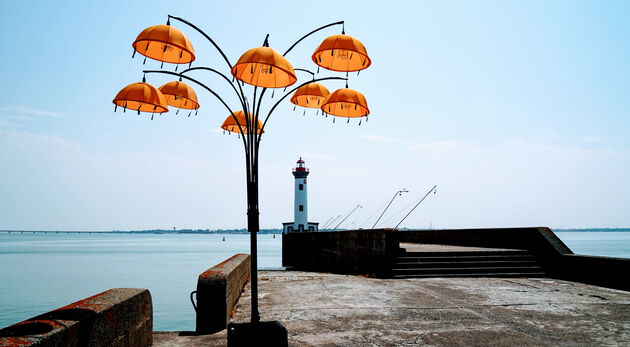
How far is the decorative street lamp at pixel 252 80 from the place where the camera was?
5824mm

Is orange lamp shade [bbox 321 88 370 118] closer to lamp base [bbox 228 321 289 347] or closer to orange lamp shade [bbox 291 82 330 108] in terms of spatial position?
orange lamp shade [bbox 291 82 330 108]

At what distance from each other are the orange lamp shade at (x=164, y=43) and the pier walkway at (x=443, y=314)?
4.39 metres

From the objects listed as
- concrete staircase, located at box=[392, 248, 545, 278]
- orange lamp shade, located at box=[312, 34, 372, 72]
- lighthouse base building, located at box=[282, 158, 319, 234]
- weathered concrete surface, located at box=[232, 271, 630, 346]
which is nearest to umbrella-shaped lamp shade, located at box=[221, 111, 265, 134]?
orange lamp shade, located at box=[312, 34, 372, 72]

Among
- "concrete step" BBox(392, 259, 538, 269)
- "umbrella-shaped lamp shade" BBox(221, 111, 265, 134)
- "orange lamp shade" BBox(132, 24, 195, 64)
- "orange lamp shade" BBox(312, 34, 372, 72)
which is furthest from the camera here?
"concrete step" BBox(392, 259, 538, 269)

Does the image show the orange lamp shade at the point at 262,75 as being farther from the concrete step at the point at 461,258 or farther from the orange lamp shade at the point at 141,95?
the concrete step at the point at 461,258

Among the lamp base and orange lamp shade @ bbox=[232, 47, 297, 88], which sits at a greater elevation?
orange lamp shade @ bbox=[232, 47, 297, 88]

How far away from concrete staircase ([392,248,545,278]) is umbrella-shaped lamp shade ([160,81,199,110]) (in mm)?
8417

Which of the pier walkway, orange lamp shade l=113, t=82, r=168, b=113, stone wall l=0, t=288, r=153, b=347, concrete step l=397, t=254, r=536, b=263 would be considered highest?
orange lamp shade l=113, t=82, r=168, b=113

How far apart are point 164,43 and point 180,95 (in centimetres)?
131

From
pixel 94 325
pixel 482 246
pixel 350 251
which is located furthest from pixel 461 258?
pixel 94 325

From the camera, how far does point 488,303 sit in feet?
27.6

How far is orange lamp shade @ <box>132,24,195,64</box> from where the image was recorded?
19.0 feet

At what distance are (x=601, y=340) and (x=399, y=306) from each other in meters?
3.40

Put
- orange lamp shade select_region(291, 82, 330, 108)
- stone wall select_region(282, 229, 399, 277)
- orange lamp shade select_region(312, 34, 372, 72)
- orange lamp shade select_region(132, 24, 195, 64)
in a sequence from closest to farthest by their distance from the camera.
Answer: orange lamp shade select_region(132, 24, 195, 64)
orange lamp shade select_region(312, 34, 372, 72)
orange lamp shade select_region(291, 82, 330, 108)
stone wall select_region(282, 229, 399, 277)
